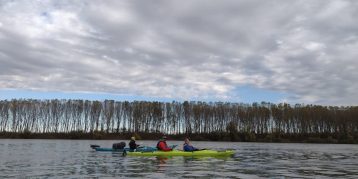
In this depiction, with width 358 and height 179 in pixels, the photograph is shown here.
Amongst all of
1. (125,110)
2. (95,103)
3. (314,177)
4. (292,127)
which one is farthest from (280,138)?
(314,177)

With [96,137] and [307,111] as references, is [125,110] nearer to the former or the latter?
[96,137]

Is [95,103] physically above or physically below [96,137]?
above

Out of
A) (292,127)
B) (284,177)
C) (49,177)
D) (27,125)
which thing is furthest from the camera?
(292,127)

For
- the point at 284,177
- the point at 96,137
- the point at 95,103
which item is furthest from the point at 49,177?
the point at 95,103

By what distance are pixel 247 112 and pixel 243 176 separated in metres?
115

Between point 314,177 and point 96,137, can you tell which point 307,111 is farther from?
point 314,177

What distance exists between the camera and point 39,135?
390ft

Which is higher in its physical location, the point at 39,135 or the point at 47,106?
the point at 47,106

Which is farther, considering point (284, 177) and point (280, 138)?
point (280, 138)

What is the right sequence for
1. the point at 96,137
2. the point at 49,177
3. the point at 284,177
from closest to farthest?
the point at 49,177 < the point at 284,177 < the point at 96,137

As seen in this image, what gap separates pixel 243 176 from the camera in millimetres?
23094

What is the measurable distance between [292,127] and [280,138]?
1667cm

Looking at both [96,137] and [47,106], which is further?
[47,106]

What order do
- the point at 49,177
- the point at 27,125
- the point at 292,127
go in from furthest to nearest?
the point at 292,127
the point at 27,125
the point at 49,177
